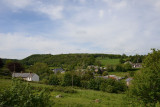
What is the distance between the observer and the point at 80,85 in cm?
4606

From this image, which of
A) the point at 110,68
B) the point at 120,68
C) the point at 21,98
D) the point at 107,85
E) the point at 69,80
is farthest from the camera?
the point at 110,68

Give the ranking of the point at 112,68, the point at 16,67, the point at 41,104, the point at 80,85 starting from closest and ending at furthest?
the point at 41,104 → the point at 80,85 → the point at 16,67 → the point at 112,68

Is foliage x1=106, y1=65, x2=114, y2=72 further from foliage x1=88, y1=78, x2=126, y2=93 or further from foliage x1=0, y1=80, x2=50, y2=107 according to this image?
foliage x1=0, y1=80, x2=50, y2=107

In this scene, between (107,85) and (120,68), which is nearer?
(107,85)

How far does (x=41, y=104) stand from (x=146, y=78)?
38.9ft

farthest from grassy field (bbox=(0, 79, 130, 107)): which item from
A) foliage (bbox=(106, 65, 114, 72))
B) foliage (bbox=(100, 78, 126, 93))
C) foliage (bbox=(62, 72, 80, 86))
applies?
foliage (bbox=(106, 65, 114, 72))

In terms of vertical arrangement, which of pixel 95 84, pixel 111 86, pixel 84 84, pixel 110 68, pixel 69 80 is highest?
pixel 110 68

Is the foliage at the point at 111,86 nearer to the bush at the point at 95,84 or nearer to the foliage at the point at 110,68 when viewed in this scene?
the bush at the point at 95,84

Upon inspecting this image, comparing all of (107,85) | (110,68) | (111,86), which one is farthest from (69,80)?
(110,68)

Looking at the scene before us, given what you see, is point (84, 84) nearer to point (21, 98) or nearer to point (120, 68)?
point (21, 98)

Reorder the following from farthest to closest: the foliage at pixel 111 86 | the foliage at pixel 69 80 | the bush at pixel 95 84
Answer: the foliage at pixel 69 80
the bush at pixel 95 84
the foliage at pixel 111 86

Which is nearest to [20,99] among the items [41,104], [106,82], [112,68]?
[41,104]

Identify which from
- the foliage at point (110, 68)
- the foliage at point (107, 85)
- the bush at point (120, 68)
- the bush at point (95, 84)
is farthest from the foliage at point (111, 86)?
the foliage at point (110, 68)

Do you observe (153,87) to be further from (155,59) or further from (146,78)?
(155,59)
